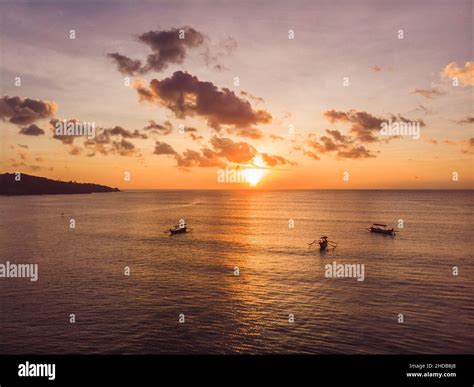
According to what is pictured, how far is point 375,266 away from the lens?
7025cm

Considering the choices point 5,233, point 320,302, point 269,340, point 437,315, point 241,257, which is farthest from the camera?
point 5,233

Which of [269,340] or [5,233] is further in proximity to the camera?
[5,233]

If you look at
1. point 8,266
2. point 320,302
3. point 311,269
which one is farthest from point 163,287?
point 8,266

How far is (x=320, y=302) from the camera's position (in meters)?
48.7

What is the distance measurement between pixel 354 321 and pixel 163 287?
28669 mm
